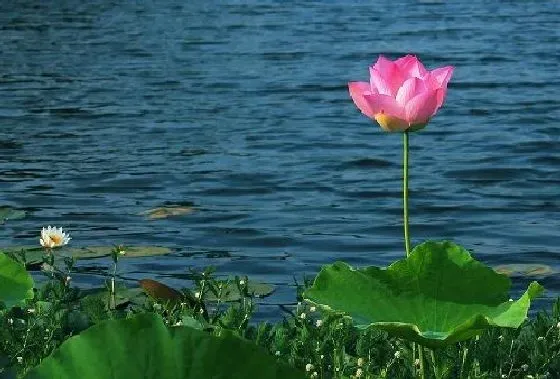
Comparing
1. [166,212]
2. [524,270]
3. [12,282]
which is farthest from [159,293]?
[166,212]

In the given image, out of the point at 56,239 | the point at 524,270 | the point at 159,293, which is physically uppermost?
the point at 56,239

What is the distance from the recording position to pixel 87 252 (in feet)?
26.6

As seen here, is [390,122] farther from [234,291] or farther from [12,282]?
[234,291]

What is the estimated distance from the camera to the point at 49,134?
1462 centimetres

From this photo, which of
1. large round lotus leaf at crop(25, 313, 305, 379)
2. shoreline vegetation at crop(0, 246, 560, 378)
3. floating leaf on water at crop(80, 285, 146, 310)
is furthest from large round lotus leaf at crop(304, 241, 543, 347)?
floating leaf on water at crop(80, 285, 146, 310)

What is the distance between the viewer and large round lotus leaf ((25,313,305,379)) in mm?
2092

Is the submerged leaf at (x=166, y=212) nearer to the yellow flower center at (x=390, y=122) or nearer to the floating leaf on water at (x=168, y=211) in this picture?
the floating leaf on water at (x=168, y=211)

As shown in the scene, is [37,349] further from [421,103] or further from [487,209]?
[487,209]

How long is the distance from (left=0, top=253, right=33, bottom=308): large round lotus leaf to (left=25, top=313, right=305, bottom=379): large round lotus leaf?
1964 mm

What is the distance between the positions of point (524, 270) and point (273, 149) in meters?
5.44

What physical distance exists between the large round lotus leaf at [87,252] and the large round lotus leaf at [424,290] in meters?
3.66

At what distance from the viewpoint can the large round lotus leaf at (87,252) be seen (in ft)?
24.6

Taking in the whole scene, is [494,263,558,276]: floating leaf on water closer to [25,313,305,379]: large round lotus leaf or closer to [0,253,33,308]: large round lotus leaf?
[0,253,33,308]: large round lotus leaf

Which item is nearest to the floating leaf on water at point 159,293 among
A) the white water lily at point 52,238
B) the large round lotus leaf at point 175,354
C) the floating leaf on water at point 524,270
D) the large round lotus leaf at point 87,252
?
the white water lily at point 52,238
